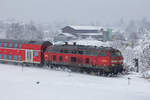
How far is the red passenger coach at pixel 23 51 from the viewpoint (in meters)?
36.3

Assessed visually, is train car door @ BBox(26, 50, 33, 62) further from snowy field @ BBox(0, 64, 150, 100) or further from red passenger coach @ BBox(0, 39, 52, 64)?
snowy field @ BBox(0, 64, 150, 100)

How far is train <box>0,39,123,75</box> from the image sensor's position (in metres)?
29.3

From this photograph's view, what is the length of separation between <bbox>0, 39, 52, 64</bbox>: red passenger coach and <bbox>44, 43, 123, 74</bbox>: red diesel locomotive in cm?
157

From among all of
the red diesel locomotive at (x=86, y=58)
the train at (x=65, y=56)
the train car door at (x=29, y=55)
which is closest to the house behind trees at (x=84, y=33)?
the train at (x=65, y=56)

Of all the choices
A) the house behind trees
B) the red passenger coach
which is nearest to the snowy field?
the red passenger coach

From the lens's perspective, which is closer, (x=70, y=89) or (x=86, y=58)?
(x=70, y=89)

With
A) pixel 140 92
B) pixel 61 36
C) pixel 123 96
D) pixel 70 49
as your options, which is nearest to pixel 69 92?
pixel 123 96

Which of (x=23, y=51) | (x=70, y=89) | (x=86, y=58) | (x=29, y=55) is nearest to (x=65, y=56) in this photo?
→ (x=86, y=58)

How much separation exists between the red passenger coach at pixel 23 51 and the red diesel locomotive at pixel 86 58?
157 cm

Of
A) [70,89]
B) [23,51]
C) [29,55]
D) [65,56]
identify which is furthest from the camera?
[23,51]

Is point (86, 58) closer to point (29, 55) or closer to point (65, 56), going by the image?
point (65, 56)

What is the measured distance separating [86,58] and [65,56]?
11.0 feet

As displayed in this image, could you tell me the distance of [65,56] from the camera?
32.9 m

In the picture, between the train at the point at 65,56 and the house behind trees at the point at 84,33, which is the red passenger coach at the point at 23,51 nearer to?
the train at the point at 65,56
